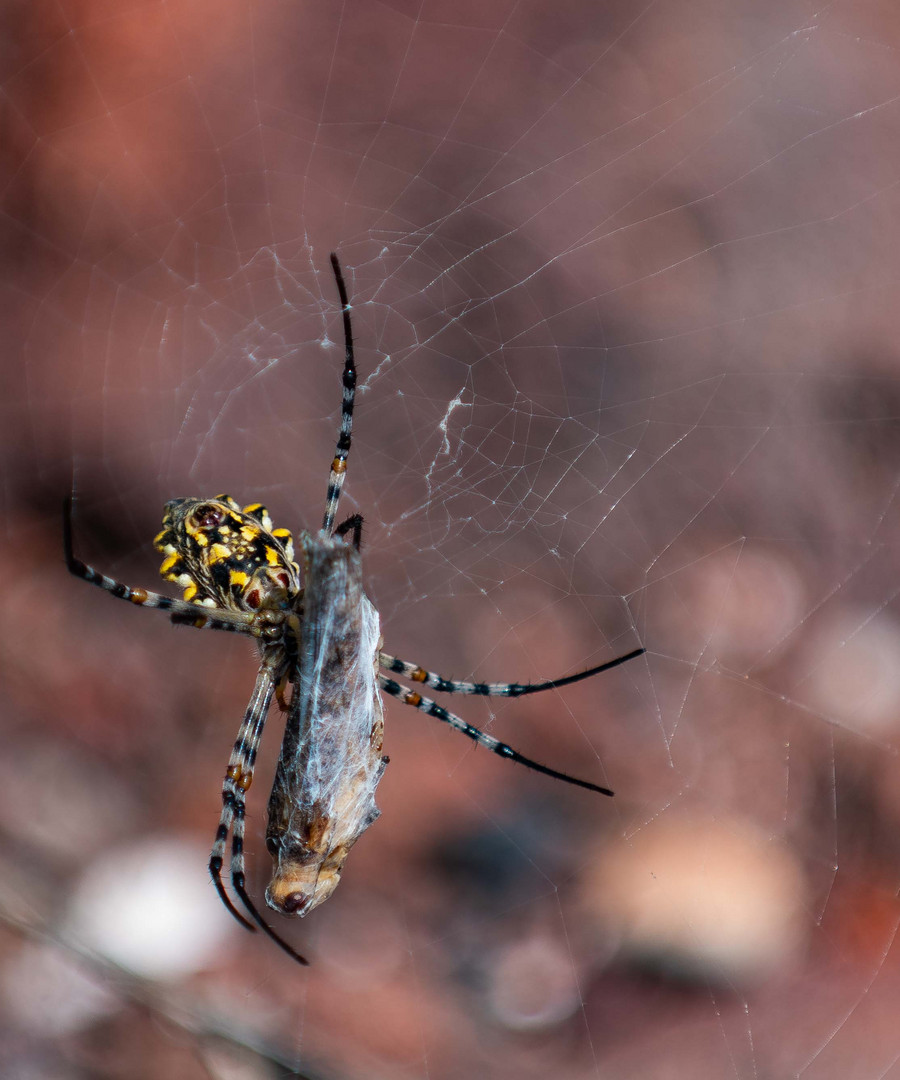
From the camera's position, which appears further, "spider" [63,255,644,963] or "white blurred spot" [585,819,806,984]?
"white blurred spot" [585,819,806,984]

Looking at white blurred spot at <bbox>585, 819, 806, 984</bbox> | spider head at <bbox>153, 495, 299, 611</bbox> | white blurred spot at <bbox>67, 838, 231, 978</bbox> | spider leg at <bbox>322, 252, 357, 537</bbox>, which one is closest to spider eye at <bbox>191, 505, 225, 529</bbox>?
spider head at <bbox>153, 495, 299, 611</bbox>

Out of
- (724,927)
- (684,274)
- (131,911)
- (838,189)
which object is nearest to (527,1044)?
(724,927)

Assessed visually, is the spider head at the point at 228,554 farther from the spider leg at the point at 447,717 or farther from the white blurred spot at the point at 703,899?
the white blurred spot at the point at 703,899

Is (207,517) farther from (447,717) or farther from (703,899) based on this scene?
(703,899)

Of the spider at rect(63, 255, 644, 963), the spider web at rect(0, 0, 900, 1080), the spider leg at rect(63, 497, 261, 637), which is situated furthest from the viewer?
the spider web at rect(0, 0, 900, 1080)

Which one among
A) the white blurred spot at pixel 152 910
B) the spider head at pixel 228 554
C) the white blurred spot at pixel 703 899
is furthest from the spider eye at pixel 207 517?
the white blurred spot at pixel 703 899

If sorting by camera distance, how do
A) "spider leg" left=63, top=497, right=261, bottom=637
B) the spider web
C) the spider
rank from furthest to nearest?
the spider web, "spider leg" left=63, top=497, right=261, bottom=637, the spider

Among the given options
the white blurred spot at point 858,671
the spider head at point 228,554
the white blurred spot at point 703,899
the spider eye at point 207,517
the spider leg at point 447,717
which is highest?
the spider eye at point 207,517

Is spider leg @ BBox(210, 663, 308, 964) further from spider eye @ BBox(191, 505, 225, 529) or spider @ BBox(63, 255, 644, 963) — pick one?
spider eye @ BBox(191, 505, 225, 529)
